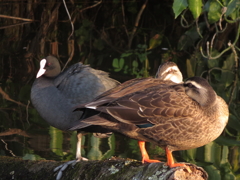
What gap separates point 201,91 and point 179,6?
104 cm

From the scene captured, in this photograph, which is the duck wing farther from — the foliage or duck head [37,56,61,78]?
the foliage

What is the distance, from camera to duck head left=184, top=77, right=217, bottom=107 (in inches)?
166

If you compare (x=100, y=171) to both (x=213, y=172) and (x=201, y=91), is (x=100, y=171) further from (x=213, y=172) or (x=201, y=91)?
(x=213, y=172)

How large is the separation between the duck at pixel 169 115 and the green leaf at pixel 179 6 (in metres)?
0.89

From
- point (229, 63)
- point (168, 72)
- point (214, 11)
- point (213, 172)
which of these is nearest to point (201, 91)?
point (213, 172)

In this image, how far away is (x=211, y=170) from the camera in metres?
6.11

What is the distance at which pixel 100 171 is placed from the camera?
13.5 feet

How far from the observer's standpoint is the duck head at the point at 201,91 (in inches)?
166

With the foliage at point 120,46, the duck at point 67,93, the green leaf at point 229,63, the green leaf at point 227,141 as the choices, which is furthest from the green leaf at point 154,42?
the duck at point 67,93

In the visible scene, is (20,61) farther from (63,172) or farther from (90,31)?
(63,172)

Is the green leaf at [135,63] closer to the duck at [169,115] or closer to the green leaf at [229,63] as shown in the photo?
the green leaf at [229,63]

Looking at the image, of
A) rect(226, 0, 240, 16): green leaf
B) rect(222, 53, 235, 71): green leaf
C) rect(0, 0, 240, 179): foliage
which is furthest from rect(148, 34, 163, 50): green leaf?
rect(226, 0, 240, 16): green leaf

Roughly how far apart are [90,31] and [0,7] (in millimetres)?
2600

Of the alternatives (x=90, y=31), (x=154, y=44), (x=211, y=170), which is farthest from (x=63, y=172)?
(x=90, y=31)
